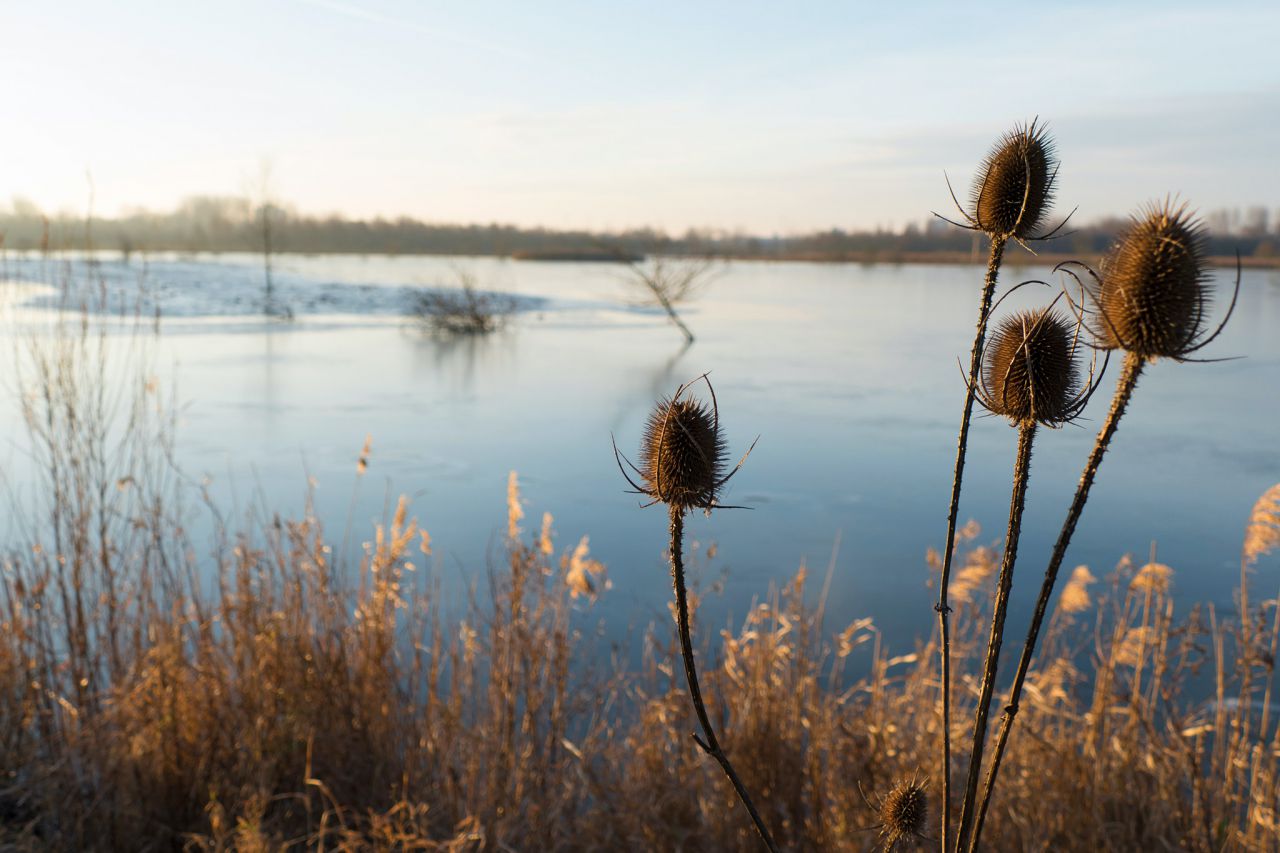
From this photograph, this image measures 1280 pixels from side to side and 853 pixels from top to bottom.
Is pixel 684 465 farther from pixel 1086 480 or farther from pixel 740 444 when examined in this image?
pixel 740 444

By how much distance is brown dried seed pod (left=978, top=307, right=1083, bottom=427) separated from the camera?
111 cm

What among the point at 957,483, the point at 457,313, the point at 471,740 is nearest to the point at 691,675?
the point at 957,483

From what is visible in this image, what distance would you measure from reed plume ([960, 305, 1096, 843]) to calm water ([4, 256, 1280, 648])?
3.10m

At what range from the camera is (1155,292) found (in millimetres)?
1091

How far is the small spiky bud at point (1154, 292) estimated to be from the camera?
1.05 m

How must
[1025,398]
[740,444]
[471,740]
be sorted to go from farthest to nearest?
[740,444] < [471,740] < [1025,398]

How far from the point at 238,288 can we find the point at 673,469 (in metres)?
33.4

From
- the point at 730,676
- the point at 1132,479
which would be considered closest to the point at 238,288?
the point at 1132,479

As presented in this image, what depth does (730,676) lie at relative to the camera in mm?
4188

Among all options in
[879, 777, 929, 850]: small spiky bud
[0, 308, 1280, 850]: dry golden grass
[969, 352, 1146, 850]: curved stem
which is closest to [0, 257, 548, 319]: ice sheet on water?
[0, 308, 1280, 850]: dry golden grass

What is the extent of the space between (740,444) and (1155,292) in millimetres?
9256

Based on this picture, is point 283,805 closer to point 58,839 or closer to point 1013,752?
point 58,839

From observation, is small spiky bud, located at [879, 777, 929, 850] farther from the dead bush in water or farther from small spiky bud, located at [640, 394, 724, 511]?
the dead bush in water

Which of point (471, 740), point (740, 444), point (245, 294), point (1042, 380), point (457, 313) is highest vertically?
point (1042, 380)
